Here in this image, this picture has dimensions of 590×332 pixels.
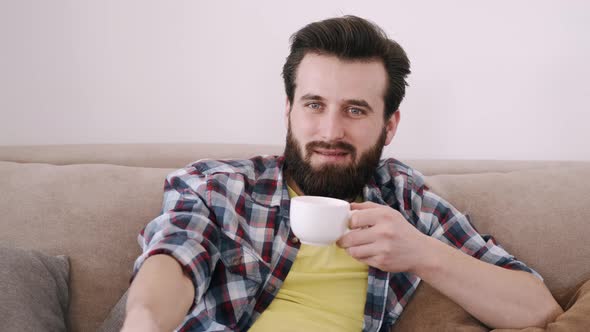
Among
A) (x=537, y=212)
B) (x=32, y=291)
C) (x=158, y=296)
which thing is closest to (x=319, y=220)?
(x=158, y=296)

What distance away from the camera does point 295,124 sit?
134 cm

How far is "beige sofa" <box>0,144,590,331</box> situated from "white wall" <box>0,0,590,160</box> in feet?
0.75

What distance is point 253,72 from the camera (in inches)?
72.7

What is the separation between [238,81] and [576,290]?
47.7 inches

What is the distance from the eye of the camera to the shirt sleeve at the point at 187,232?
3.08 ft

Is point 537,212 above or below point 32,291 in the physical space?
above

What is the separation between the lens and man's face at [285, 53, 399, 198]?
1.28 metres

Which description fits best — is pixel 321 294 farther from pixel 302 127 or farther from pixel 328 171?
pixel 302 127

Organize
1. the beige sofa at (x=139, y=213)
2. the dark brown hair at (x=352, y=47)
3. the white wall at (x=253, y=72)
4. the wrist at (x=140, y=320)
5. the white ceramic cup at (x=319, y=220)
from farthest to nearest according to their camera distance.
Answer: the white wall at (x=253, y=72) → the dark brown hair at (x=352, y=47) → the beige sofa at (x=139, y=213) → the white ceramic cup at (x=319, y=220) → the wrist at (x=140, y=320)

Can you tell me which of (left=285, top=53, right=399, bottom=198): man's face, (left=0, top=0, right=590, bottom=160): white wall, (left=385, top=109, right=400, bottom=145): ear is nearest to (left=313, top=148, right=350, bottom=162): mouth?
(left=285, top=53, right=399, bottom=198): man's face

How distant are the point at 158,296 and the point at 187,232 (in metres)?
0.20

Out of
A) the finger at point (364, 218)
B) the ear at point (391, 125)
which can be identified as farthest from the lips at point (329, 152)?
the finger at point (364, 218)

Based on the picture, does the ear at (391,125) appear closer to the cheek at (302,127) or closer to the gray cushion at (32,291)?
the cheek at (302,127)

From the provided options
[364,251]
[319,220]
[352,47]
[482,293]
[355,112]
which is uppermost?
[352,47]
